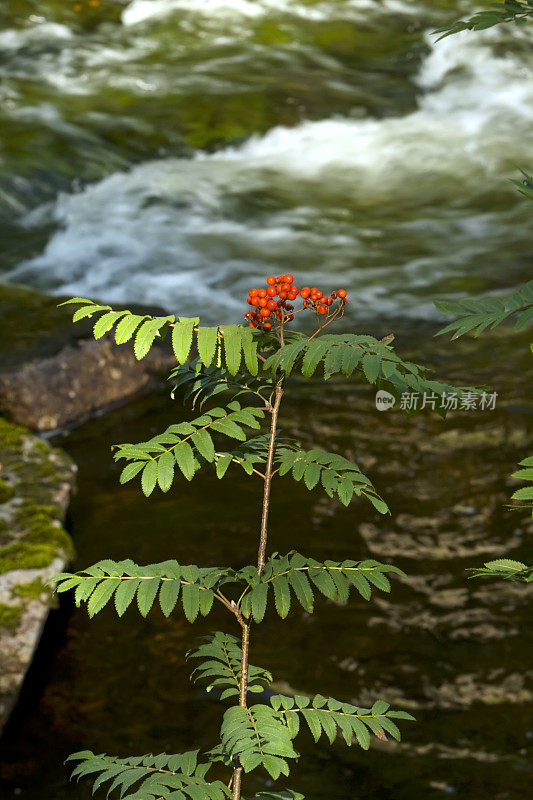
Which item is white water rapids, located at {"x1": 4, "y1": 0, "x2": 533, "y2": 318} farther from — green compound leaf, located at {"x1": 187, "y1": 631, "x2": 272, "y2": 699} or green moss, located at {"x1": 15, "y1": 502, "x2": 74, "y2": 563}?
green compound leaf, located at {"x1": 187, "y1": 631, "x2": 272, "y2": 699}

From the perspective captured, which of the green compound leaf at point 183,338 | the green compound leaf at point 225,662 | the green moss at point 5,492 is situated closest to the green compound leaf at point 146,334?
the green compound leaf at point 183,338

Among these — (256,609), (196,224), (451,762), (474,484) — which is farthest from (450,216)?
(256,609)

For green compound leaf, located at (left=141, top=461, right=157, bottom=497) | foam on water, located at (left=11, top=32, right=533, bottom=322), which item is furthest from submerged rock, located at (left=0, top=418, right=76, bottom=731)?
foam on water, located at (left=11, top=32, right=533, bottom=322)

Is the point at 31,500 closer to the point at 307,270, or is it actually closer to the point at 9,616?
the point at 9,616

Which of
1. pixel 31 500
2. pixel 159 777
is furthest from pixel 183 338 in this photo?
pixel 31 500

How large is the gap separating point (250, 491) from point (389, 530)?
2.48 feet

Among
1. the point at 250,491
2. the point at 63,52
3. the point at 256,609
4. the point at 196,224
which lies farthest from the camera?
the point at 63,52

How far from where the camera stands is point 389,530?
443 centimetres

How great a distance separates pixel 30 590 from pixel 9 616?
0.14m

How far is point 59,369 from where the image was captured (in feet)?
18.3

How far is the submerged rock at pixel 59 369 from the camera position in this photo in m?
5.42

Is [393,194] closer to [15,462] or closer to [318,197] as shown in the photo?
[318,197]

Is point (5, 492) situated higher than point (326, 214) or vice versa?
point (326, 214)

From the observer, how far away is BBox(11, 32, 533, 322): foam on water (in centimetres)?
796
